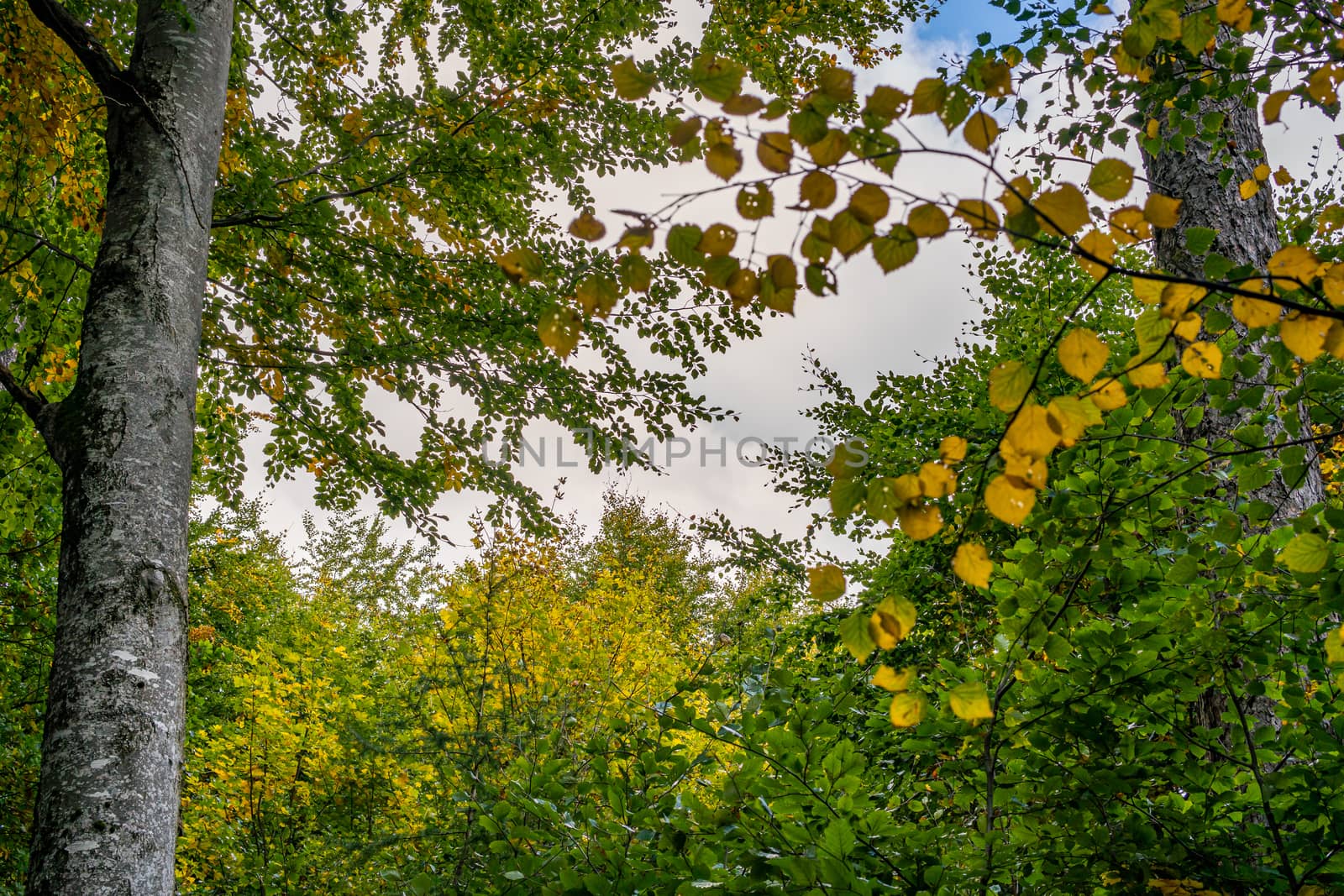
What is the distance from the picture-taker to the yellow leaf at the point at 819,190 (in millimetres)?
869

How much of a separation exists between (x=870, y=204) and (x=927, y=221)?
0.22 ft

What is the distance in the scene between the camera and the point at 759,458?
659 centimetres

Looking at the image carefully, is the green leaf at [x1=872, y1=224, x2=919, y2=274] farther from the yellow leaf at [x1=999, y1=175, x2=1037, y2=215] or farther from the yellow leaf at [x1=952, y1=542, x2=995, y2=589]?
the yellow leaf at [x1=952, y1=542, x2=995, y2=589]

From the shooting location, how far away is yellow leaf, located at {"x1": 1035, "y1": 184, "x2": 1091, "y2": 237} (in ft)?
2.62

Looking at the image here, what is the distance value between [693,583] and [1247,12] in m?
20.8

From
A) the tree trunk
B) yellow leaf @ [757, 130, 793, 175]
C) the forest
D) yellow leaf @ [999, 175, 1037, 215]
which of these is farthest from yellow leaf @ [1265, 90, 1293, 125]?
the tree trunk

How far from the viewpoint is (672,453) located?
14.4 ft

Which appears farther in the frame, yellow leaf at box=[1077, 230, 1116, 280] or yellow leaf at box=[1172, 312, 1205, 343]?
yellow leaf at box=[1172, 312, 1205, 343]

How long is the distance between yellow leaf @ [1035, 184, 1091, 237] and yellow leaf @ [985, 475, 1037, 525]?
300mm

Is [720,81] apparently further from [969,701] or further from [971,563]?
[969,701]

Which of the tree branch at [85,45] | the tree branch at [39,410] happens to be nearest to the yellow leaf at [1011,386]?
the tree branch at [39,410]

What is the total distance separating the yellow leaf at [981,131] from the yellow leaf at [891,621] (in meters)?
0.55

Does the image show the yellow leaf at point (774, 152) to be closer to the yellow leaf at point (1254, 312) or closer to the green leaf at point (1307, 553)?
the yellow leaf at point (1254, 312)

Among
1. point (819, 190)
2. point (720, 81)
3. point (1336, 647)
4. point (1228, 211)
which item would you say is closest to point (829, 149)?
point (819, 190)
